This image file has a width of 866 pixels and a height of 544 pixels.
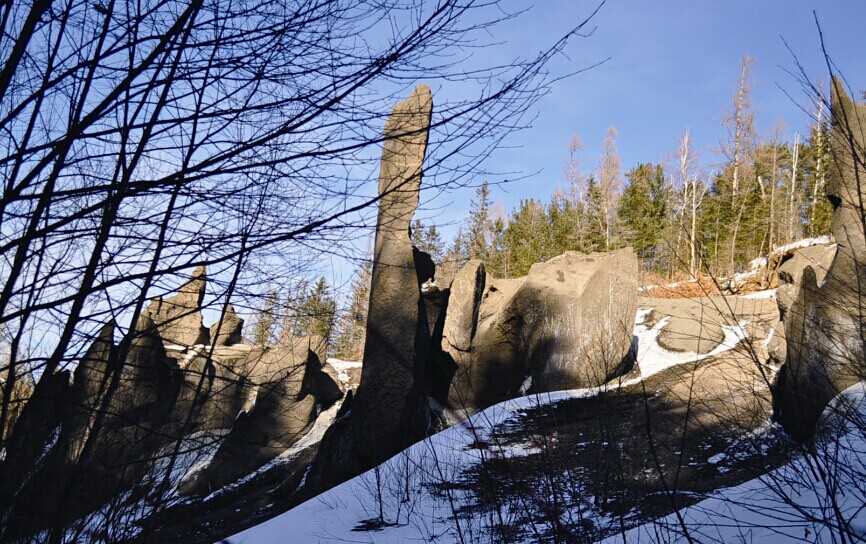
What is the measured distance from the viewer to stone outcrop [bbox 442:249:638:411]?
1016cm

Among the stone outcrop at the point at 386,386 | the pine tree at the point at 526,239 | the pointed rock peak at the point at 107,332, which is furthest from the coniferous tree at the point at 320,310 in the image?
the pine tree at the point at 526,239

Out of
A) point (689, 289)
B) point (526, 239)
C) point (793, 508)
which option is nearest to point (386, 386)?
point (689, 289)

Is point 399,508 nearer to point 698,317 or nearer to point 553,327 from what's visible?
point 553,327

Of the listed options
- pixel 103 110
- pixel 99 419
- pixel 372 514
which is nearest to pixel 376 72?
pixel 103 110

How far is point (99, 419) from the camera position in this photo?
71.7 inches

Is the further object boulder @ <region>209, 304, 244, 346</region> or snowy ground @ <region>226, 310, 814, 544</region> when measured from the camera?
snowy ground @ <region>226, 310, 814, 544</region>

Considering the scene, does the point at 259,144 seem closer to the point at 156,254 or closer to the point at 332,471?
the point at 156,254

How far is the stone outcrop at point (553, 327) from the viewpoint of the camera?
33.3ft

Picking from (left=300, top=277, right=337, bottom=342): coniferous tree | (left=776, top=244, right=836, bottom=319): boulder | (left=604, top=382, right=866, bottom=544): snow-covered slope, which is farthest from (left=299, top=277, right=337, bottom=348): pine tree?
(left=776, top=244, right=836, bottom=319): boulder

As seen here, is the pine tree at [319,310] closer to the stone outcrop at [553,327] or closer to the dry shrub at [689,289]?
the dry shrub at [689,289]

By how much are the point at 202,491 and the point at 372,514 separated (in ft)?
18.8

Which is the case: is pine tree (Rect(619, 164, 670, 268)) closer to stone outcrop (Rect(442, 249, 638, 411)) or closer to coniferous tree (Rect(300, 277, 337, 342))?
stone outcrop (Rect(442, 249, 638, 411))

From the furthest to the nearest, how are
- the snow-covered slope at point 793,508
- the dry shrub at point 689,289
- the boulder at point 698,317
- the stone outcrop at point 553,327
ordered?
the stone outcrop at point 553,327 → the boulder at point 698,317 → the dry shrub at point 689,289 → the snow-covered slope at point 793,508

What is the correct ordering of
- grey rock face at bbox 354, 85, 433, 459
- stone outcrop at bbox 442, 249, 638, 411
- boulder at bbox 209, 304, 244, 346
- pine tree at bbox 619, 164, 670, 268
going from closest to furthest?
boulder at bbox 209, 304, 244, 346 → grey rock face at bbox 354, 85, 433, 459 → stone outcrop at bbox 442, 249, 638, 411 → pine tree at bbox 619, 164, 670, 268
